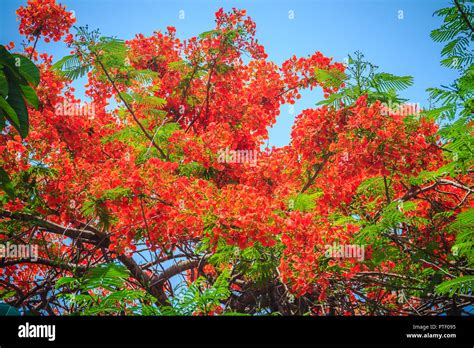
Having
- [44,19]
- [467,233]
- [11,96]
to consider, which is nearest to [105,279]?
[11,96]

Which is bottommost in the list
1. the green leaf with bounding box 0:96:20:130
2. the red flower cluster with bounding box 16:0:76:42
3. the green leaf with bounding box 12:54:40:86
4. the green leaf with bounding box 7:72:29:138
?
the green leaf with bounding box 0:96:20:130

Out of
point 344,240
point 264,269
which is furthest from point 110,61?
point 344,240

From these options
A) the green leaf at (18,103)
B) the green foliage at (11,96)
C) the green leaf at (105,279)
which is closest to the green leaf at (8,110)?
the green foliage at (11,96)

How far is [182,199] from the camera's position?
16.4ft

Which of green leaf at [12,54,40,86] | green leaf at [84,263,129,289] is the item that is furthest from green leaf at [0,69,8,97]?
green leaf at [84,263,129,289]

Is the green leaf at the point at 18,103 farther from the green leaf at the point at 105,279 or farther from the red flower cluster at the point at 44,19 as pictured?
the red flower cluster at the point at 44,19

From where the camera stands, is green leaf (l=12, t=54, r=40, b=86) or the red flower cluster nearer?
green leaf (l=12, t=54, r=40, b=86)

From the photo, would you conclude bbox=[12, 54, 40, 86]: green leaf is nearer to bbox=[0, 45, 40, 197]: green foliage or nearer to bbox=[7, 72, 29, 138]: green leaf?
bbox=[0, 45, 40, 197]: green foliage

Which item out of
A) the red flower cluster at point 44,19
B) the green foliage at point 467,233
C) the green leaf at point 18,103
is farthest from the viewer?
the red flower cluster at point 44,19

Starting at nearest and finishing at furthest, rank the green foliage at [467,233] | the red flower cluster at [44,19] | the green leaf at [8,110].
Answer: the green leaf at [8,110] → the green foliage at [467,233] → the red flower cluster at [44,19]

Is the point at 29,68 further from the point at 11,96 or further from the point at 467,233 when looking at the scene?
the point at 467,233
